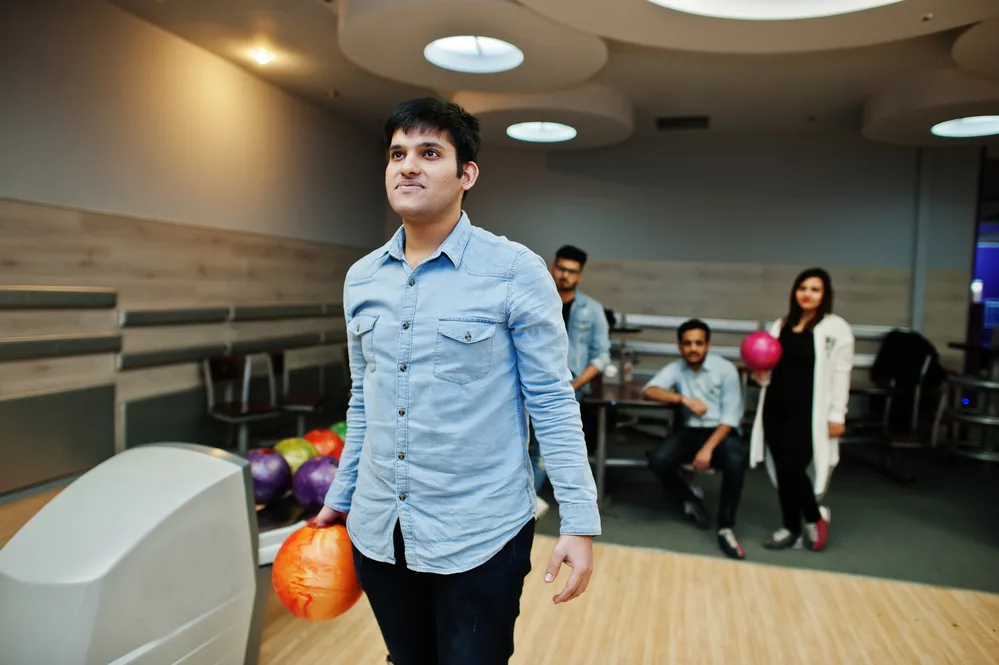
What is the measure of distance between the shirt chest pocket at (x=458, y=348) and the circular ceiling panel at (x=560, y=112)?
172 inches

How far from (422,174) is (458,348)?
32 centimetres

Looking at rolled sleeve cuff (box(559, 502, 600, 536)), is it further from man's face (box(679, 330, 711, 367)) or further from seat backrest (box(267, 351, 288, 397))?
seat backrest (box(267, 351, 288, 397))

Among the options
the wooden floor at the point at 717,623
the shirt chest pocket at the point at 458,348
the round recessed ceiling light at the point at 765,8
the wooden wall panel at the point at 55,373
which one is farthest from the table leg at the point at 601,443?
the wooden wall panel at the point at 55,373

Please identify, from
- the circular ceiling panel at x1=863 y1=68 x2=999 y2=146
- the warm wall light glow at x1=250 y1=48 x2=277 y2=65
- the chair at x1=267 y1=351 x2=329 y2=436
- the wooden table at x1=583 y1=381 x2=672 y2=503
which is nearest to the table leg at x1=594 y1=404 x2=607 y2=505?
the wooden table at x1=583 y1=381 x2=672 y2=503

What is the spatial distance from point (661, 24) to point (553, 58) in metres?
0.78

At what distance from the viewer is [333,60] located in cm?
510

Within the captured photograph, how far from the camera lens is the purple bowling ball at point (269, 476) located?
2473mm

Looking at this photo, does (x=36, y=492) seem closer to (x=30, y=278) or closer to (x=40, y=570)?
(x=30, y=278)

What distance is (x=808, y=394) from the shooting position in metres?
3.26

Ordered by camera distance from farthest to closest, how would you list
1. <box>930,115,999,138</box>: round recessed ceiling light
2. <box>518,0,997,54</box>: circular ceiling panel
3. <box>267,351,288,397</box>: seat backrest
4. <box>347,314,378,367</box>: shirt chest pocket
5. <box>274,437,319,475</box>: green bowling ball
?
<box>930,115,999,138</box>: round recessed ceiling light < <box>267,351,288,397</box>: seat backrest < <box>518,0,997,54</box>: circular ceiling panel < <box>274,437,319,475</box>: green bowling ball < <box>347,314,378,367</box>: shirt chest pocket

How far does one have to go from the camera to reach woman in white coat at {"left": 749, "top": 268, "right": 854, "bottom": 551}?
3.22 metres

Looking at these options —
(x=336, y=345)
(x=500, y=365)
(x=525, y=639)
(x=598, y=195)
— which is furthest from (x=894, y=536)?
(x=336, y=345)

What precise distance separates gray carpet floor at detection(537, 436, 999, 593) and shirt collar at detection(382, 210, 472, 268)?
2.69m

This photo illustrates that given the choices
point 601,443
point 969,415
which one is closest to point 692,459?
point 601,443
